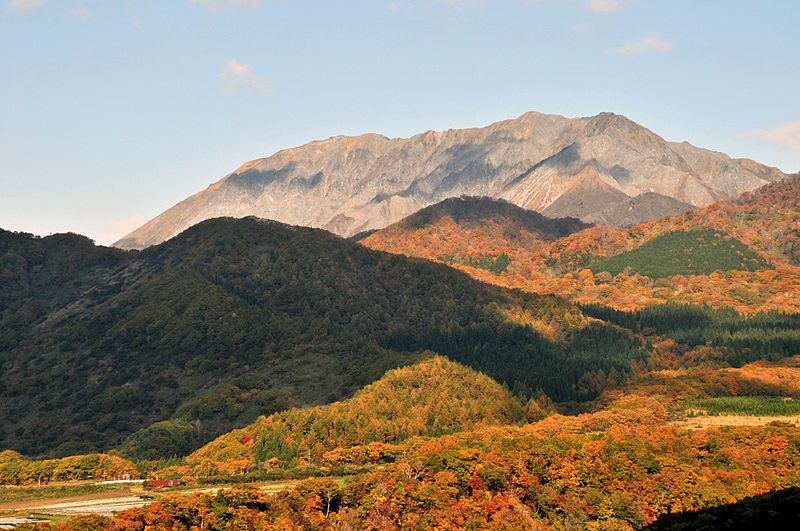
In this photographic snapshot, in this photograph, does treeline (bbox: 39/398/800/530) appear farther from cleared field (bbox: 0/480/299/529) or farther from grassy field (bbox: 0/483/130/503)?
grassy field (bbox: 0/483/130/503)

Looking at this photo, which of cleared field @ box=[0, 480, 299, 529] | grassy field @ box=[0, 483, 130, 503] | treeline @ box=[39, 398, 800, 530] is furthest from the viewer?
grassy field @ box=[0, 483, 130, 503]

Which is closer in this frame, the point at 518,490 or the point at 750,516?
the point at 750,516

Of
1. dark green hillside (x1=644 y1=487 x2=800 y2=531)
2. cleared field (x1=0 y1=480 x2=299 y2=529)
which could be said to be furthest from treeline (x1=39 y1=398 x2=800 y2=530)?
cleared field (x1=0 y1=480 x2=299 y2=529)

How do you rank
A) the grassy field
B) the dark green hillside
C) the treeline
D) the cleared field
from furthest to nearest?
the grassy field
the treeline
the cleared field
the dark green hillside

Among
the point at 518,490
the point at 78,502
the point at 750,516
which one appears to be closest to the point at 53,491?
the point at 78,502

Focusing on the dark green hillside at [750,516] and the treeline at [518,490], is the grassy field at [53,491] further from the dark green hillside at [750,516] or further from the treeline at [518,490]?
the dark green hillside at [750,516]

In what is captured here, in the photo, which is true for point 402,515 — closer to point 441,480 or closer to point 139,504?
point 441,480

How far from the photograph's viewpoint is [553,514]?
554 feet

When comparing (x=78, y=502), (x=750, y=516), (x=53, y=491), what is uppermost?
(x=53, y=491)

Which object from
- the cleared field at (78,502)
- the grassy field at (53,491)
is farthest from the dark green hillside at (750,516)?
the grassy field at (53,491)

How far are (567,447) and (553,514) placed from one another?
2562 centimetres

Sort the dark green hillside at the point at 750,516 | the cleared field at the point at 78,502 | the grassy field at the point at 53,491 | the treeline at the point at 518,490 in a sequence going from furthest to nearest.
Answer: the grassy field at the point at 53,491 → the treeline at the point at 518,490 → the cleared field at the point at 78,502 → the dark green hillside at the point at 750,516

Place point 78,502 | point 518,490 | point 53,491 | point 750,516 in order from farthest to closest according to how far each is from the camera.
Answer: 1. point 53,491
2. point 518,490
3. point 78,502
4. point 750,516

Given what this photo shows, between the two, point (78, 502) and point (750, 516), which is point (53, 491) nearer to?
point (78, 502)
